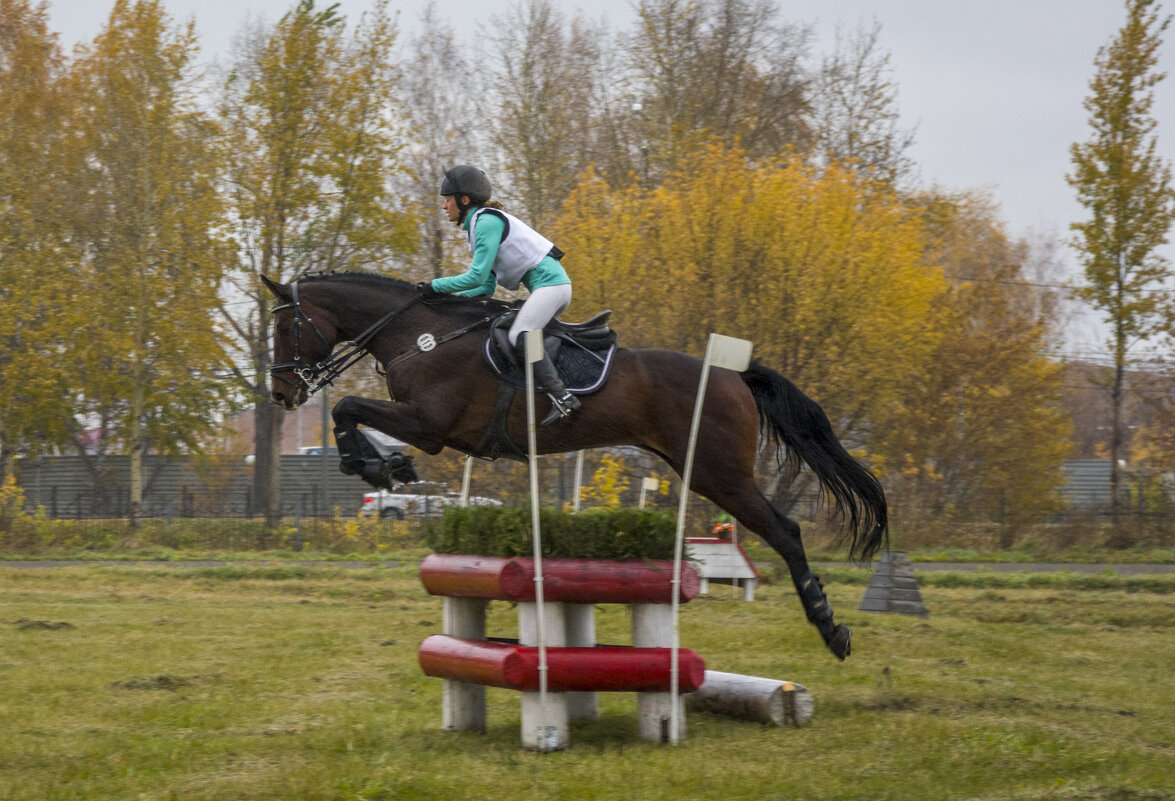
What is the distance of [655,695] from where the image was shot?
579 centimetres

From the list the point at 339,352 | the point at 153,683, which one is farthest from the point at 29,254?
the point at 339,352

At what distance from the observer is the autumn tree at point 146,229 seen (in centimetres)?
2264

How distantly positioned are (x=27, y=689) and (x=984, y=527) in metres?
17.5

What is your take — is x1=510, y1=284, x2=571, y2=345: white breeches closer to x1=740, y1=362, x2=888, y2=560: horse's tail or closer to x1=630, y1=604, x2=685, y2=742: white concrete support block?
x1=740, y1=362, x2=888, y2=560: horse's tail

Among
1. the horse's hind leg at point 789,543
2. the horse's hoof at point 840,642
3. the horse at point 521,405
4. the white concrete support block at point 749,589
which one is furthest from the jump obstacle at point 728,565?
the horse's hoof at point 840,642

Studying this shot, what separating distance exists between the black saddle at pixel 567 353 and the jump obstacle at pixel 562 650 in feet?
3.68

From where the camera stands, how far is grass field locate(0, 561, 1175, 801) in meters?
4.76

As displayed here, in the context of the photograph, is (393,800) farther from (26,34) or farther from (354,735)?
(26,34)

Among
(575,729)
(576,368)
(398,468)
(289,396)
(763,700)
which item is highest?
(576,368)

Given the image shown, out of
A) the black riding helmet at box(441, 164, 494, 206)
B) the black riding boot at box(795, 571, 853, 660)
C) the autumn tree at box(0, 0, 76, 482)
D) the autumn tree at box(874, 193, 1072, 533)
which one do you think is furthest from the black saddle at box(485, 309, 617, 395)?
the autumn tree at box(0, 0, 76, 482)

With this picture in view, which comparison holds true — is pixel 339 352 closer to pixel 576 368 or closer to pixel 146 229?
pixel 576 368

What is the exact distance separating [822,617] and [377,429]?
2.65 meters

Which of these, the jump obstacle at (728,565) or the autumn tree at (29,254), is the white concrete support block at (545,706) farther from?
the autumn tree at (29,254)

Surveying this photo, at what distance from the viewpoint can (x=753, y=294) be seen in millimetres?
17828
